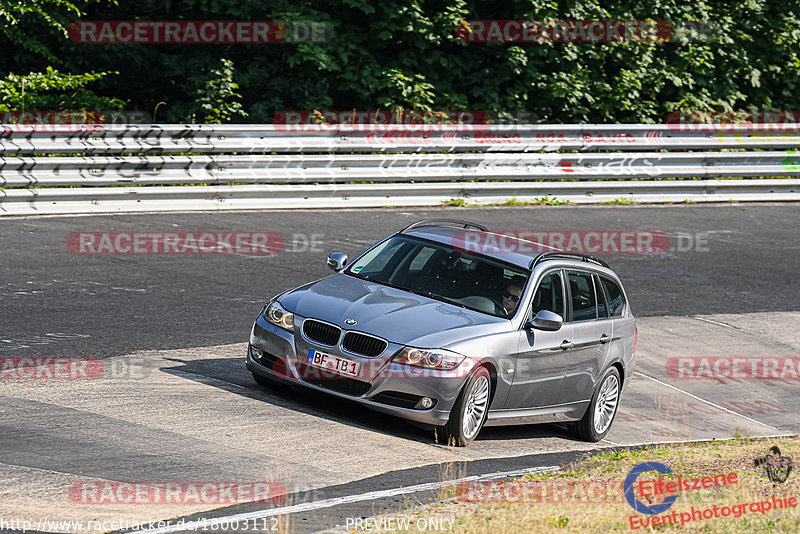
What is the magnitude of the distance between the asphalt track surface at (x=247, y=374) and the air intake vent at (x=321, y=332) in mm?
629

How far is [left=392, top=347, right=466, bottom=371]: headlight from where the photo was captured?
28.5 feet

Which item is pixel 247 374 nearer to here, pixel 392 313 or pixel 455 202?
pixel 392 313

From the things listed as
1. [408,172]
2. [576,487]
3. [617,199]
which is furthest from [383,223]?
[576,487]

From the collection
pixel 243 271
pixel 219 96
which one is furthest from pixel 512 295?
pixel 219 96

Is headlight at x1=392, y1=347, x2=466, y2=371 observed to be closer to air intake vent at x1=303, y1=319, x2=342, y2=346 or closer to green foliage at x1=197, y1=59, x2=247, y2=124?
air intake vent at x1=303, y1=319, x2=342, y2=346

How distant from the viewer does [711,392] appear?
1252 centimetres

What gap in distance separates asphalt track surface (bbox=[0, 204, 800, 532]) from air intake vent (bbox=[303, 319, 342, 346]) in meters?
0.63

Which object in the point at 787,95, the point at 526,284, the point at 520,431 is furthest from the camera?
the point at 787,95

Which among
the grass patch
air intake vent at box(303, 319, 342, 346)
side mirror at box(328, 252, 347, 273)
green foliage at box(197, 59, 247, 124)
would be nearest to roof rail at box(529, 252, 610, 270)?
side mirror at box(328, 252, 347, 273)

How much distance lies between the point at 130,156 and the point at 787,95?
671 inches

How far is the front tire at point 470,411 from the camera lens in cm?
884

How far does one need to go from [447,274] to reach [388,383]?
1.52 metres

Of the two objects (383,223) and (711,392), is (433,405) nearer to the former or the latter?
(711,392)

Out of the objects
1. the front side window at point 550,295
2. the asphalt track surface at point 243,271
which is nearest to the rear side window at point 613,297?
the front side window at point 550,295
